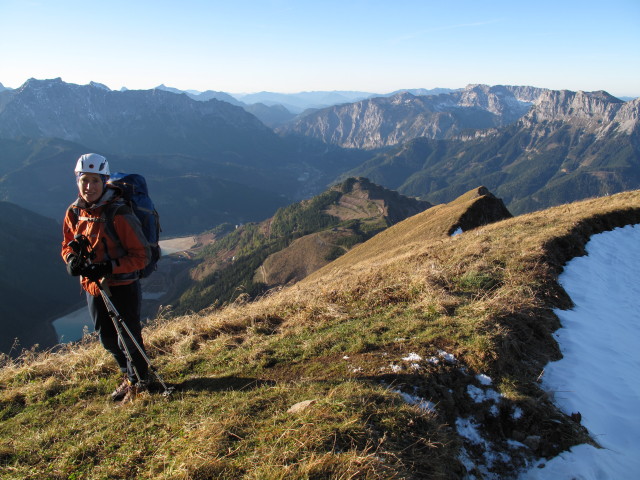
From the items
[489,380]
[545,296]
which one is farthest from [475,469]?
[545,296]

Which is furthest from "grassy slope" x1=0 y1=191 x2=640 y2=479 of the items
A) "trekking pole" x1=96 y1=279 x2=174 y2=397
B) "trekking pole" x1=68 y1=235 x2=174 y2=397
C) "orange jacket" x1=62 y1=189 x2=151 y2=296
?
"orange jacket" x1=62 y1=189 x2=151 y2=296

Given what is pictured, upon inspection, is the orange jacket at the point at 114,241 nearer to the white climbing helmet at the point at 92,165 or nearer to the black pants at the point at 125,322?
the black pants at the point at 125,322

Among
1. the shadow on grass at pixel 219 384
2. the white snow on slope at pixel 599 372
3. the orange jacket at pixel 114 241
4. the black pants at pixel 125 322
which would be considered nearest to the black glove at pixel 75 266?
the orange jacket at pixel 114 241

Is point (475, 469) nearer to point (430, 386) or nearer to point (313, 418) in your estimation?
point (430, 386)

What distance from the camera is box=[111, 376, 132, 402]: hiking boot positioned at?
6.53 meters

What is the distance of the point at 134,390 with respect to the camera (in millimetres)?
6445

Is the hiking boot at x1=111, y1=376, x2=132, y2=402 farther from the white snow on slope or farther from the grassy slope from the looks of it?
the white snow on slope

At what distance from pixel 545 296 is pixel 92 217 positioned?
33.9 ft

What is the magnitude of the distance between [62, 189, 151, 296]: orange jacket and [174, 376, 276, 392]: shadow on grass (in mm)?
2175

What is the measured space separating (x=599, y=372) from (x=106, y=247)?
9739 mm

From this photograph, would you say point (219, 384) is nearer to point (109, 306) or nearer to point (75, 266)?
point (109, 306)

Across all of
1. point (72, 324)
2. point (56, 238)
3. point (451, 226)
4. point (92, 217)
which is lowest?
point (72, 324)

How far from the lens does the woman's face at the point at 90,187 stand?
600 cm

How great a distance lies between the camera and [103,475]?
4355 millimetres
